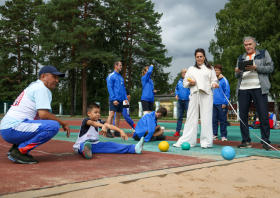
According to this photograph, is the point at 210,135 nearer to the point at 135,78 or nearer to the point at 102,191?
the point at 102,191

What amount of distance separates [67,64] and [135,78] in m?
10.6

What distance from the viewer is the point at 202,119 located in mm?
5824

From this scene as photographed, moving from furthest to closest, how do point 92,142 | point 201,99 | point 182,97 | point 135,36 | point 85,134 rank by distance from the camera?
point 135,36 < point 182,97 < point 201,99 < point 92,142 < point 85,134

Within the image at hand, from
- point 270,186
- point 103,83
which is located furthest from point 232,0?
point 270,186

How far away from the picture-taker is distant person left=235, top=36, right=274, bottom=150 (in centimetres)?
566

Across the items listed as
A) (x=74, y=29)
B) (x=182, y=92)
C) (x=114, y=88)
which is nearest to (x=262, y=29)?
(x=74, y=29)

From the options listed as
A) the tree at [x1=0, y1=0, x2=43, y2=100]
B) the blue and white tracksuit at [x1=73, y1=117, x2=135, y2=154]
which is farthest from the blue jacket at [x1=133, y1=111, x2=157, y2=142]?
the tree at [x1=0, y1=0, x2=43, y2=100]

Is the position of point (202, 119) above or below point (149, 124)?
above

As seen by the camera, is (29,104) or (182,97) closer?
(29,104)

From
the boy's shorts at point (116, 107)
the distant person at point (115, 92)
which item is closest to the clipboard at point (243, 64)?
the distant person at point (115, 92)

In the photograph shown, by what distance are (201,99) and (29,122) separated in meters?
3.39

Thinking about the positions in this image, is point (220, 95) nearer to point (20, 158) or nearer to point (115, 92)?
point (115, 92)

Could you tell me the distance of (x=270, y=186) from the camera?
3.01 metres

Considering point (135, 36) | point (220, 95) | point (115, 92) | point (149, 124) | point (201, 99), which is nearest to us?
point (201, 99)
